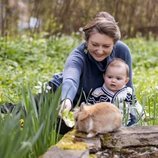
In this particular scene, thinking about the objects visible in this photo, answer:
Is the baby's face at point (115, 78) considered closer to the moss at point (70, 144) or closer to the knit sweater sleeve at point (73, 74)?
the knit sweater sleeve at point (73, 74)

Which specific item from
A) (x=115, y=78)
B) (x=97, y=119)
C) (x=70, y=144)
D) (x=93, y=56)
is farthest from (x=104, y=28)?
(x=70, y=144)

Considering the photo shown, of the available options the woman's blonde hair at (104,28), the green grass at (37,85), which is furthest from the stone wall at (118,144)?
the woman's blonde hair at (104,28)

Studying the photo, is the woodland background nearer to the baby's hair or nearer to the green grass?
the green grass

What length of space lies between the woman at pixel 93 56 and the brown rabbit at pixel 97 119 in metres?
0.79

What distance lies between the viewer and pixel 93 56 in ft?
14.0

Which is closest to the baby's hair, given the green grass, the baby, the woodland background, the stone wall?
the baby

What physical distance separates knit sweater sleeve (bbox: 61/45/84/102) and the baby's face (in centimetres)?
22

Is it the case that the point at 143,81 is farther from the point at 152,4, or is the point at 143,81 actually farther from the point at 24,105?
the point at 152,4

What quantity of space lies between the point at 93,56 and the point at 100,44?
0.55ft

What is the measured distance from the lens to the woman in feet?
13.6

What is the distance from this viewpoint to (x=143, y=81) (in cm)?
734

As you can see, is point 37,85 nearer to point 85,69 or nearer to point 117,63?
point 85,69

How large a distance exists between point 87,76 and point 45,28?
740 cm

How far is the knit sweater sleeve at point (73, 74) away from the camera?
3.85 meters
